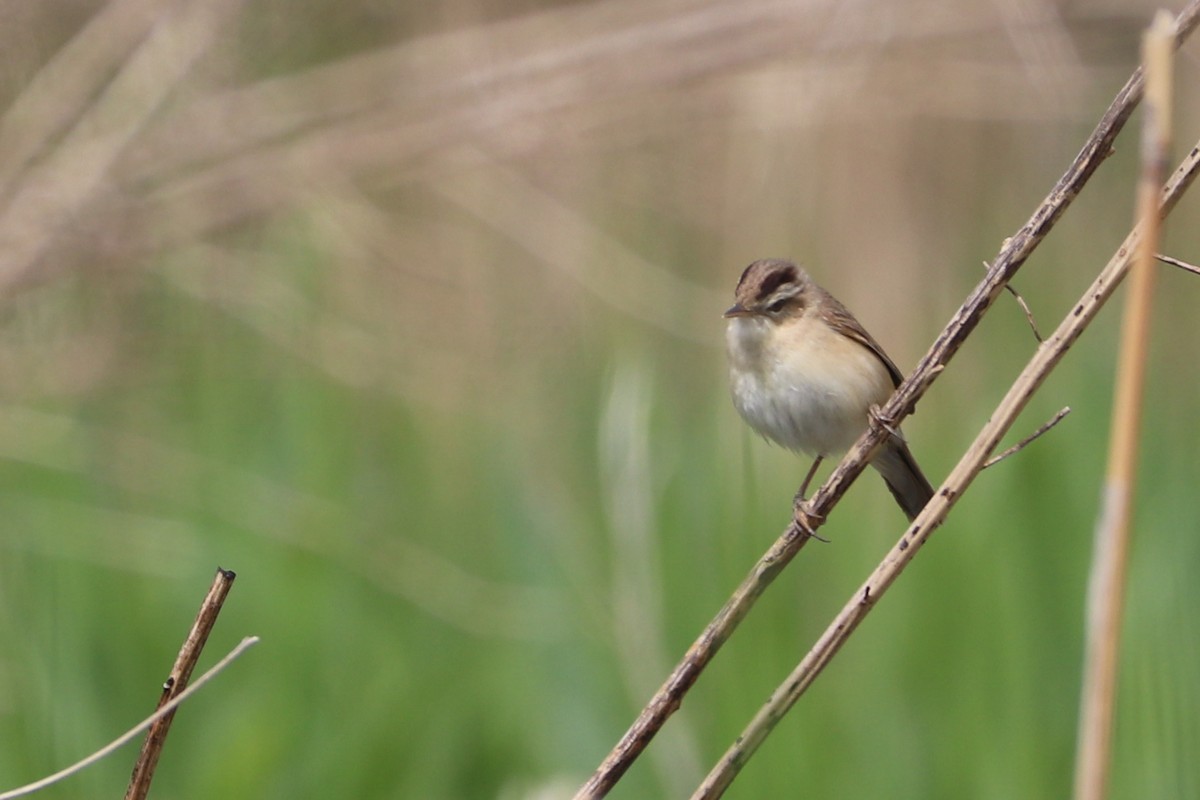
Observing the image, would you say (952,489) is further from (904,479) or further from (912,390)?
(904,479)

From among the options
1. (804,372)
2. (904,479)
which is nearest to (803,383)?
(804,372)

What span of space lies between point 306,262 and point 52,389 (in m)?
0.78

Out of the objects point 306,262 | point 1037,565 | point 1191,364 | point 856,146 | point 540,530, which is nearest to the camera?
point 1037,565

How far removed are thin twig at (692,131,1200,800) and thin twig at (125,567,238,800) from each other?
461 millimetres

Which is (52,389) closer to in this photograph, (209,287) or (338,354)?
(209,287)

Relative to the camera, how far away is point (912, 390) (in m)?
1.54

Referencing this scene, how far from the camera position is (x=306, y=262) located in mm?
3656

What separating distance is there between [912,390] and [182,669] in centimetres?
80

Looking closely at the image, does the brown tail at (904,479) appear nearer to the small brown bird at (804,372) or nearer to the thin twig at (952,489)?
the small brown bird at (804,372)

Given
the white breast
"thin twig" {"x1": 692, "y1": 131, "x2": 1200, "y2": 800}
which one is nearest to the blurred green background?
the white breast

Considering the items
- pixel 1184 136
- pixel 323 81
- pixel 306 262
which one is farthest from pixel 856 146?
pixel 306 262

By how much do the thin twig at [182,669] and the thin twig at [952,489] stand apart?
46cm

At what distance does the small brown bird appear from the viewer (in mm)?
2537

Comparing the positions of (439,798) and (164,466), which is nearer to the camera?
(439,798)
